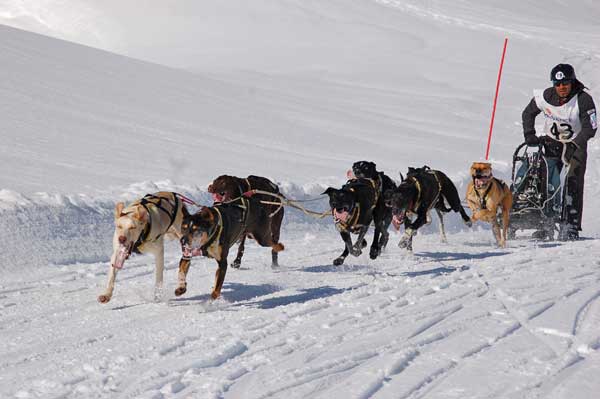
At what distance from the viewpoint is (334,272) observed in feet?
25.4

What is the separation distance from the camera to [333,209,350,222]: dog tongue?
7.61m

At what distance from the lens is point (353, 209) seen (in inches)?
303

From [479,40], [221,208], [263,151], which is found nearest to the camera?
[221,208]

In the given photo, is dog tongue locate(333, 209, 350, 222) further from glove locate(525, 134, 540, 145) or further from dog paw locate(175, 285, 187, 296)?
glove locate(525, 134, 540, 145)

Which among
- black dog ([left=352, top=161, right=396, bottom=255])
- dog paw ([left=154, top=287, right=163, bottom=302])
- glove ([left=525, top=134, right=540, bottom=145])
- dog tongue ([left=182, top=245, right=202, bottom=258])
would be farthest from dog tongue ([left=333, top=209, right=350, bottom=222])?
glove ([left=525, top=134, right=540, bottom=145])

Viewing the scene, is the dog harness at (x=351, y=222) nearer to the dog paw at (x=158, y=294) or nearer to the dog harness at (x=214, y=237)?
the dog harness at (x=214, y=237)

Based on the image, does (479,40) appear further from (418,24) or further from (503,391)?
(503,391)

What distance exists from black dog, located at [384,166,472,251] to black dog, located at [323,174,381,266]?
245 mm

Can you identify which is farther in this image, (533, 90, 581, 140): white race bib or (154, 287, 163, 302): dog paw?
Result: (533, 90, 581, 140): white race bib

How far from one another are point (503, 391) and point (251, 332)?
183cm

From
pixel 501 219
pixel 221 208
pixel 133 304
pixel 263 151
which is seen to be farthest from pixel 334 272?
pixel 263 151

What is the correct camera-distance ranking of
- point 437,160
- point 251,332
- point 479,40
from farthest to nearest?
1. point 479,40
2. point 437,160
3. point 251,332

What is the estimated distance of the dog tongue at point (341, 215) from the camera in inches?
299

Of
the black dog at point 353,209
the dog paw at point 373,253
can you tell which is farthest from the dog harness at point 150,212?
the dog paw at point 373,253
